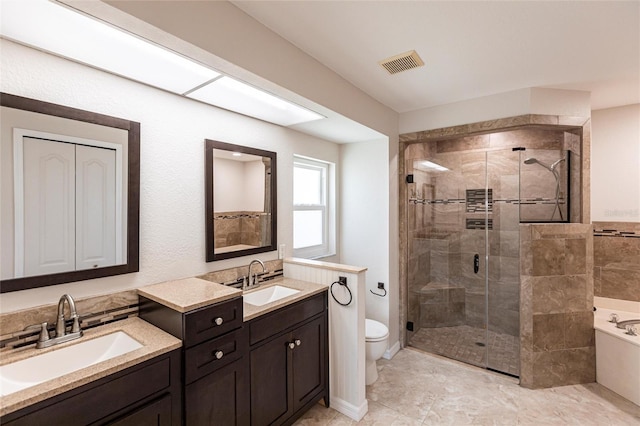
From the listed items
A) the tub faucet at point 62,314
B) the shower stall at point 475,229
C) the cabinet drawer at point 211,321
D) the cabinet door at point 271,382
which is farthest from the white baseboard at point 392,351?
the tub faucet at point 62,314

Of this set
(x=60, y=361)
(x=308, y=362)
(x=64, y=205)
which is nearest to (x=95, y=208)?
(x=64, y=205)

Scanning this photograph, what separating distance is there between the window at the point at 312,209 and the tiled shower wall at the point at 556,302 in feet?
6.32

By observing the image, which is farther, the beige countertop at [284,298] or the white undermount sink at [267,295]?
the white undermount sink at [267,295]

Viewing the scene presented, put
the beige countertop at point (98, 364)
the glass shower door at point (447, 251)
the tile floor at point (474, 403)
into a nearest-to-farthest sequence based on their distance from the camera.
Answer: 1. the beige countertop at point (98, 364)
2. the tile floor at point (474, 403)
3. the glass shower door at point (447, 251)

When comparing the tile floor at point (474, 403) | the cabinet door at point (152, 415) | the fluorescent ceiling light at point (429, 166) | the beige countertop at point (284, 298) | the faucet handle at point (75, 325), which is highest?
the fluorescent ceiling light at point (429, 166)

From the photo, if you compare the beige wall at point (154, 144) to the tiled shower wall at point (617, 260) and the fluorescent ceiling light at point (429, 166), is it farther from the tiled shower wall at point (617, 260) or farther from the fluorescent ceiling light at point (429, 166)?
the tiled shower wall at point (617, 260)

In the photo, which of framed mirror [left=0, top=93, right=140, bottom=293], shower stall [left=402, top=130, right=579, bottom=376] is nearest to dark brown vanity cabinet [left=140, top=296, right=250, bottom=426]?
framed mirror [left=0, top=93, right=140, bottom=293]

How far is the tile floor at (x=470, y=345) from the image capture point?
2.82 metres

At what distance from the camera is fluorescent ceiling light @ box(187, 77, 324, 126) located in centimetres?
185

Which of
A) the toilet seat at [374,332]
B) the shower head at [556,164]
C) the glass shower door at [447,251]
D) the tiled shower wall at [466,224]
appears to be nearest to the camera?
the toilet seat at [374,332]

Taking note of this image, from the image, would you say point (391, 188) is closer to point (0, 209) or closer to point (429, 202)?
point (429, 202)

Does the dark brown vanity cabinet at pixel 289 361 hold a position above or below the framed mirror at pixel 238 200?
below

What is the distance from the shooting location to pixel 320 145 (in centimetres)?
312

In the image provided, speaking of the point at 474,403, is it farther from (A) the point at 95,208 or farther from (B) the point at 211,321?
(A) the point at 95,208
